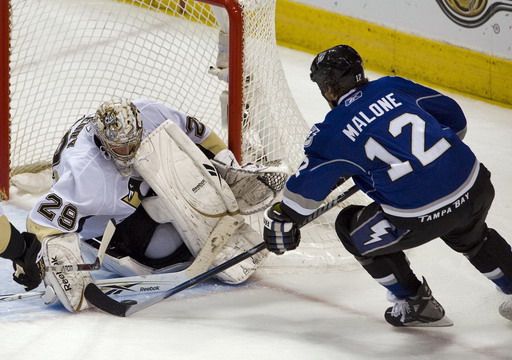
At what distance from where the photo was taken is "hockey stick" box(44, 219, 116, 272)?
11.5 ft

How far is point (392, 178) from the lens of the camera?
3172 millimetres

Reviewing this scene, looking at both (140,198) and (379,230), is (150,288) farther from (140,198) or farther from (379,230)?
(379,230)

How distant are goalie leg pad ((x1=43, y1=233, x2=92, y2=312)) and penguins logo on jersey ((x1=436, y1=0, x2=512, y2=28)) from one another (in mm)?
2911

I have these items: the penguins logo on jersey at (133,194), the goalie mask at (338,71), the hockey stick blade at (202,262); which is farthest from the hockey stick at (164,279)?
the goalie mask at (338,71)

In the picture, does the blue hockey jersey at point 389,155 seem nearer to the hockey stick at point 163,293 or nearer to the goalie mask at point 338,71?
the goalie mask at point 338,71

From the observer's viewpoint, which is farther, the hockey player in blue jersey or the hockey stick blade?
the hockey stick blade

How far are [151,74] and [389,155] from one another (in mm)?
1991

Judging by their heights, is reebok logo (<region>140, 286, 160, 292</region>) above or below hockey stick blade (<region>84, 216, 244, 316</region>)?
Answer: below

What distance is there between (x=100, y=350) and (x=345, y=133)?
974mm

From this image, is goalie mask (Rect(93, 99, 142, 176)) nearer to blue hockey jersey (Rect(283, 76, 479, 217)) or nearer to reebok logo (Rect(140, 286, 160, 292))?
reebok logo (Rect(140, 286, 160, 292))

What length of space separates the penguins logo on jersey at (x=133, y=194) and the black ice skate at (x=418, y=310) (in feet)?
3.01

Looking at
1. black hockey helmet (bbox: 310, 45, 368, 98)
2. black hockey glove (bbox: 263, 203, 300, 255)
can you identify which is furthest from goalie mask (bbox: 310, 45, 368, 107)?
black hockey glove (bbox: 263, 203, 300, 255)

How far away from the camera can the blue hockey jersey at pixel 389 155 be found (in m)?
3.17

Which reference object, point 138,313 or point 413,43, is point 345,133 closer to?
point 138,313
